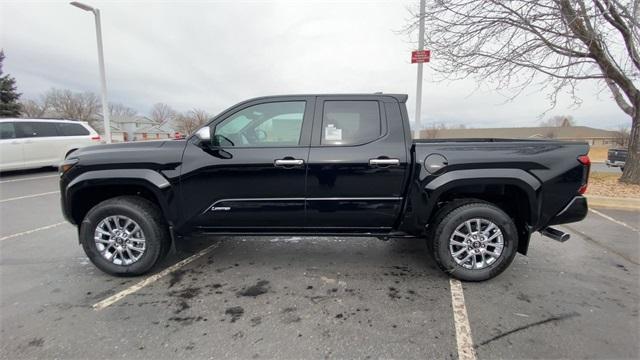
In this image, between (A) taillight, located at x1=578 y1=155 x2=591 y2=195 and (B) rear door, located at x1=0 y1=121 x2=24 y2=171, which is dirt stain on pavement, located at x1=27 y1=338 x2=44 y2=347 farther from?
(B) rear door, located at x1=0 y1=121 x2=24 y2=171

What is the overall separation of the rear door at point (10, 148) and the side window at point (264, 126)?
33.9 feet

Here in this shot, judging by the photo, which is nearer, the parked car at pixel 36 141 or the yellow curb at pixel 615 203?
the yellow curb at pixel 615 203

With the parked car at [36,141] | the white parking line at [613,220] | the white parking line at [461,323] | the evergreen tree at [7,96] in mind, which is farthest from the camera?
the evergreen tree at [7,96]

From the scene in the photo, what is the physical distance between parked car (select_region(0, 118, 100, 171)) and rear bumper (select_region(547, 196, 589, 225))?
13180mm

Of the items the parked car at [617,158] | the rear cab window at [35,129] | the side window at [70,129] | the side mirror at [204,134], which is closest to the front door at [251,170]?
the side mirror at [204,134]

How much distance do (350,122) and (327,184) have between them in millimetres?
690

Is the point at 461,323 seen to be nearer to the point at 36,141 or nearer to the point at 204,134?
the point at 204,134

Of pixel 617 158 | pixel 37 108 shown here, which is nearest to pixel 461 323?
pixel 617 158

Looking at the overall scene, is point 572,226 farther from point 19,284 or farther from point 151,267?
point 19,284

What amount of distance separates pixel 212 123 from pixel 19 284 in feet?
8.27

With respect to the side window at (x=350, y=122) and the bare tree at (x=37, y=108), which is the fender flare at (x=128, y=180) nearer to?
the side window at (x=350, y=122)

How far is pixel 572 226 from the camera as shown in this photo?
4883 mm

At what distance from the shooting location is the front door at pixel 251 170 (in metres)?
3.07

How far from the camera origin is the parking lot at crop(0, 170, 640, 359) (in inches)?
87.1
